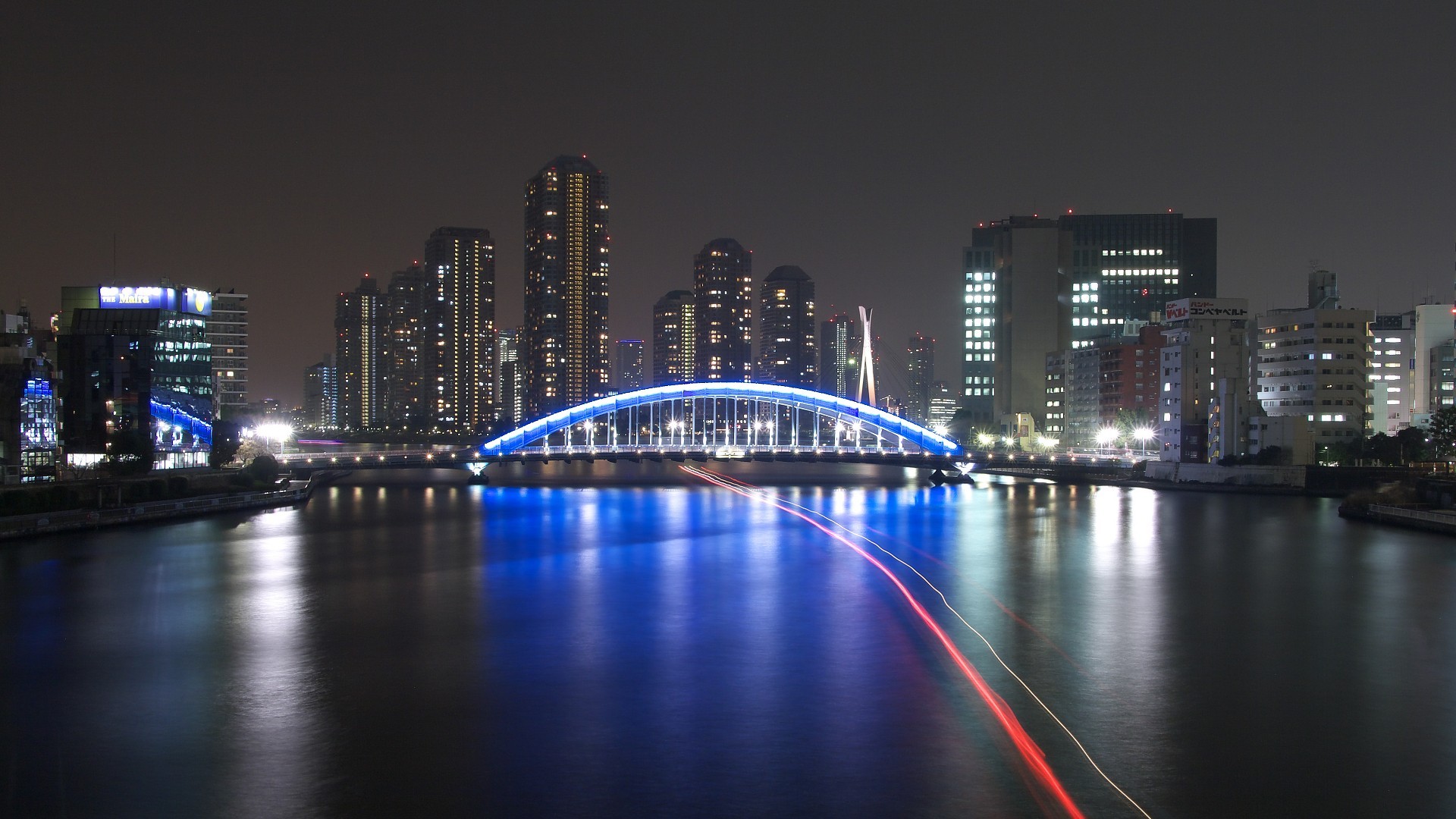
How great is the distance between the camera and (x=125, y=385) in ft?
163

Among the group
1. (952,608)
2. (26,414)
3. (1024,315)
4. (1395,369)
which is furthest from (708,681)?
(1024,315)

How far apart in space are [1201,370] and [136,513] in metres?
52.1

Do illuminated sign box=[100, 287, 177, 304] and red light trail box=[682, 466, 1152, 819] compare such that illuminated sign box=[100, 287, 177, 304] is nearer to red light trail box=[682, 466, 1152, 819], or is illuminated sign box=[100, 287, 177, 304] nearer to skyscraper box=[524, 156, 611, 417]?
red light trail box=[682, 466, 1152, 819]

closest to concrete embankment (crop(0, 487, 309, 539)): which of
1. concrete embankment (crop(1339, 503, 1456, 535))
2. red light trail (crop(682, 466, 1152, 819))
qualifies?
red light trail (crop(682, 466, 1152, 819))

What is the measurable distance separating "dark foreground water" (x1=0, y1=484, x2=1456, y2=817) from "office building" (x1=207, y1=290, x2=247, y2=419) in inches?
2528

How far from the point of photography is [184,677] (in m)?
15.0

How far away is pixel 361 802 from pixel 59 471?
4195 cm

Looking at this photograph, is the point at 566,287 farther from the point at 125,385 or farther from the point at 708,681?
the point at 708,681

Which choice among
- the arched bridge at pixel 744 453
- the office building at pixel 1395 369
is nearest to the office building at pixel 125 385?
the arched bridge at pixel 744 453

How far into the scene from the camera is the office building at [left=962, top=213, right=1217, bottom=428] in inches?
4117

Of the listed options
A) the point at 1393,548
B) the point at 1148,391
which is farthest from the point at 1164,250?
the point at 1393,548

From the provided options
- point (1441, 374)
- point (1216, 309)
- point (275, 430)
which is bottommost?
point (275, 430)

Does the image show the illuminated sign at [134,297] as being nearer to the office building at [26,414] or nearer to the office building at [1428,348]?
the office building at [26,414]

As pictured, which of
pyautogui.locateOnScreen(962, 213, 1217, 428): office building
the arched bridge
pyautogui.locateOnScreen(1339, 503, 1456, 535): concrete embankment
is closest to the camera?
pyautogui.locateOnScreen(1339, 503, 1456, 535): concrete embankment
